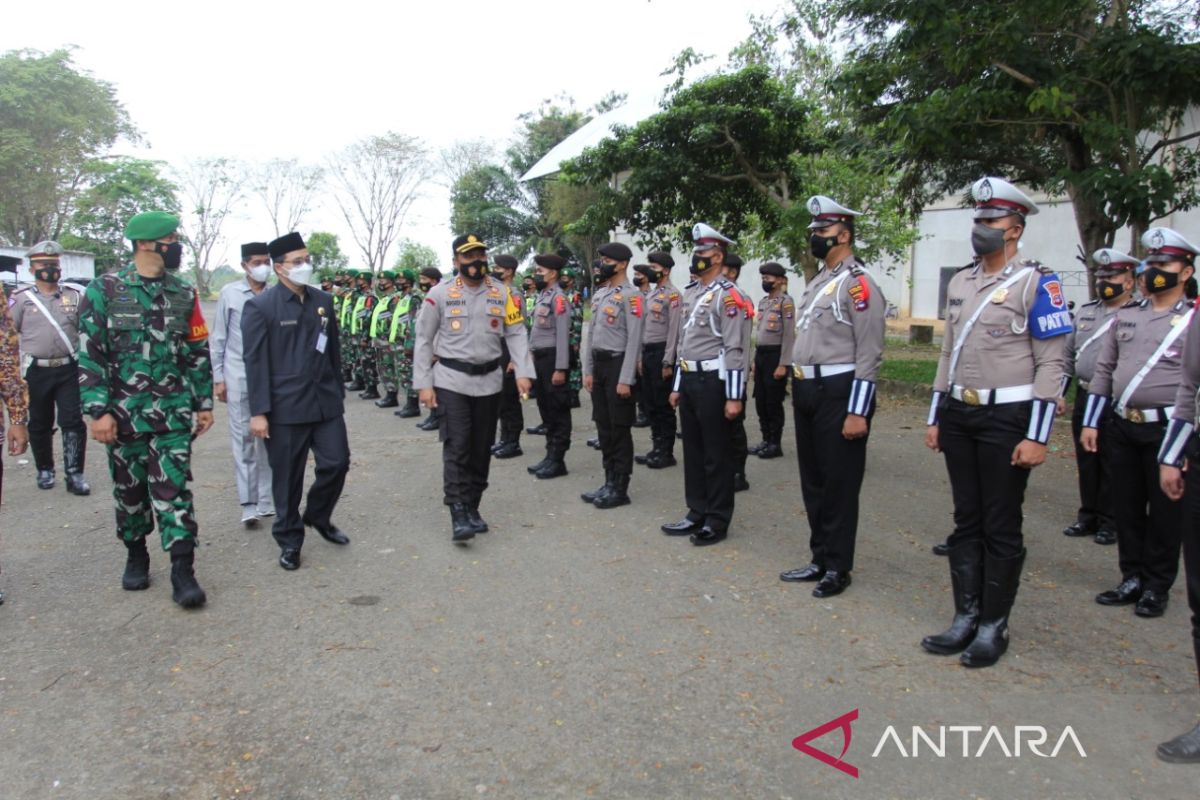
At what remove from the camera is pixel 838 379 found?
4.76 m

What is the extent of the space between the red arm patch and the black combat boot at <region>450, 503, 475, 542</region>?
189 cm

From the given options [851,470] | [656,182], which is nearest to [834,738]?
[851,470]

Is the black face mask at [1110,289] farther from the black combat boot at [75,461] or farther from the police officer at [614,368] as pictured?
the black combat boot at [75,461]

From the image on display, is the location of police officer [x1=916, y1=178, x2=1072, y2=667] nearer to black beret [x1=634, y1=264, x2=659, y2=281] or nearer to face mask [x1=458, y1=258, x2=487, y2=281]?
face mask [x1=458, y1=258, x2=487, y2=281]

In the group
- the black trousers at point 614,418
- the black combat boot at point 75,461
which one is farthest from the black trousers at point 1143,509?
the black combat boot at point 75,461

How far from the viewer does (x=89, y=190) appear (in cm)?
3775

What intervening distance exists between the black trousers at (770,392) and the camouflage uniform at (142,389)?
578 cm

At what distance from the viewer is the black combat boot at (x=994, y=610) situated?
13.0 feet

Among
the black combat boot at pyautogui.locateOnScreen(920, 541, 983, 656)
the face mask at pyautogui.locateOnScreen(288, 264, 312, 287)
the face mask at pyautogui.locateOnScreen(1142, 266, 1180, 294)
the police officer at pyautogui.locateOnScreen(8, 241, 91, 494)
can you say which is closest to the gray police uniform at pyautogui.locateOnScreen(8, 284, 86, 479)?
the police officer at pyautogui.locateOnScreen(8, 241, 91, 494)

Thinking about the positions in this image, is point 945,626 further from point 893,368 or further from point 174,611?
point 893,368

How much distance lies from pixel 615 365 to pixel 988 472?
3.77 meters

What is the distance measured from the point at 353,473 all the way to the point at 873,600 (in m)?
5.08

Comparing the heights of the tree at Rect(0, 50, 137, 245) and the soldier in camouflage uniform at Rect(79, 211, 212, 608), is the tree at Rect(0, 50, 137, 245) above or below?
above

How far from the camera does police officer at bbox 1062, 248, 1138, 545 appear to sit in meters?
5.62
